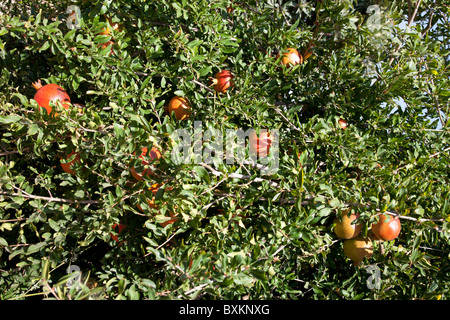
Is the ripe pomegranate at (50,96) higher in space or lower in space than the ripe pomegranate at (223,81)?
lower

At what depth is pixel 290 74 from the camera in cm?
149

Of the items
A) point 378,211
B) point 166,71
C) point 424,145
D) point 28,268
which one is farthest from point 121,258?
point 424,145

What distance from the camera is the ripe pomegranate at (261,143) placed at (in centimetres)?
140

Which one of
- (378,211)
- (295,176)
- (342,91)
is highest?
(342,91)

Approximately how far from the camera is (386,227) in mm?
1230

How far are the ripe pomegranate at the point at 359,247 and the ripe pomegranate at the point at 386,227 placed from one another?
78 millimetres

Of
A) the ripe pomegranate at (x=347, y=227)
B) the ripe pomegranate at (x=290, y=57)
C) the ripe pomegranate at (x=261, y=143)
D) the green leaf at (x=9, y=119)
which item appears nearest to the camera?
the green leaf at (x=9, y=119)

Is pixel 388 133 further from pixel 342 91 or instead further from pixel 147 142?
pixel 147 142

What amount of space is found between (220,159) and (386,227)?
0.62 m

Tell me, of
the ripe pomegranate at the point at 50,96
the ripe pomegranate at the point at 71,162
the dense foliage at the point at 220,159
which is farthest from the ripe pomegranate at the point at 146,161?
the ripe pomegranate at the point at 50,96

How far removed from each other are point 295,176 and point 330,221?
1.32ft

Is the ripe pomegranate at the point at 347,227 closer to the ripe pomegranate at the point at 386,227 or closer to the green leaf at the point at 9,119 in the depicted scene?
the ripe pomegranate at the point at 386,227

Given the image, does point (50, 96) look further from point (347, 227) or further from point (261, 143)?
point (347, 227)

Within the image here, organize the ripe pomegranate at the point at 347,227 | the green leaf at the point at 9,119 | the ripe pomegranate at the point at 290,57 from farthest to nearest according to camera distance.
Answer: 1. the ripe pomegranate at the point at 290,57
2. the ripe pomegranate at the point at 347,227
3. the green leaf at the point at 9,119
